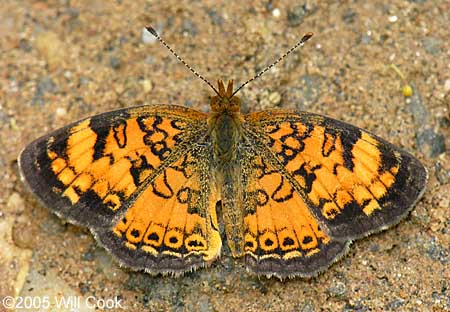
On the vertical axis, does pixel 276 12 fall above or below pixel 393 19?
below

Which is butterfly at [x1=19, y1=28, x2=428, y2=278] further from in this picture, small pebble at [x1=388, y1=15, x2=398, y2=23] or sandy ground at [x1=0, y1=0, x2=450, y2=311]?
small pebble at [x1=388, y1=15, x2=398, y2=23]

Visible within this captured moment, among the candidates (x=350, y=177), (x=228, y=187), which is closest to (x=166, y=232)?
(x=228, y=187)

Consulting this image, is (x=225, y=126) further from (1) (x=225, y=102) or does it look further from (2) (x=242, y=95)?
(2) (x=242, y=95)

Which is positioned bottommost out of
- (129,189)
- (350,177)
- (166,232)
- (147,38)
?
(166,232)

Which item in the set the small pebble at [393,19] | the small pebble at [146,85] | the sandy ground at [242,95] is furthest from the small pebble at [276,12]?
the small pebble at [146,85]

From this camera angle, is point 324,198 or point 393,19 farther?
point 393,19

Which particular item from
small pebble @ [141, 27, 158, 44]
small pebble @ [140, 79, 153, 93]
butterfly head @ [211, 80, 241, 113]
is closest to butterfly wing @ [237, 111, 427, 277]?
butterfly head @ [211, 80, 241, 113]
